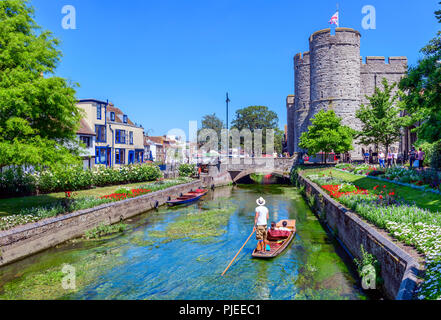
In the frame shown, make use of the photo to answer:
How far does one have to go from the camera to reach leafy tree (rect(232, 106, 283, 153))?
7562cm

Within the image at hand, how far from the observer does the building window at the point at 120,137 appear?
41.4 meters

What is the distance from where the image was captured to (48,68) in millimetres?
14180

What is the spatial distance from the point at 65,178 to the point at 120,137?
19998mm

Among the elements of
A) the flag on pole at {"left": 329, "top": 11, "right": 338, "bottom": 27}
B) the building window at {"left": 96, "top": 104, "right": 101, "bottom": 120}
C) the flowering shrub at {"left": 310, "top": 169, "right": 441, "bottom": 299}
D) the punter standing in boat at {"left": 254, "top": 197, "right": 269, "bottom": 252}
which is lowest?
the punter standing in boat at {"left": 254, "top": 197, "right": 269, "bottom": 252}

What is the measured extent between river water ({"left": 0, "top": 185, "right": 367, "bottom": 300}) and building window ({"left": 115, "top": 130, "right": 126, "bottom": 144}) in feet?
90.0

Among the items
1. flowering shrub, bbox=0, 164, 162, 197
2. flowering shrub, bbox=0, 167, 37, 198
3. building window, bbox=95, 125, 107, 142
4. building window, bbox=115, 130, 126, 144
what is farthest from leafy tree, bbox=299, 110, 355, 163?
flowering shrub, bbox=0, 167, 37, 198

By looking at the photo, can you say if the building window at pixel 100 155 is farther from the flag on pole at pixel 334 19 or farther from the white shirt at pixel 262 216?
the flag on pole at pixel 334 19

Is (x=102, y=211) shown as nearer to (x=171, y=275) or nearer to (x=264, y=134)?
(x=171, y=275)

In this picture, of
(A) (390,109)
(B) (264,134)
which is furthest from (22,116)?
(B) (264,134)

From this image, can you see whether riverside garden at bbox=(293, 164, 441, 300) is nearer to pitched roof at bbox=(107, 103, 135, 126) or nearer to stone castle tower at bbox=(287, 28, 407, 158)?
stone castle tower at bbox=(287, 28, 407, 158)

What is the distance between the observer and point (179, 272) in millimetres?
11328

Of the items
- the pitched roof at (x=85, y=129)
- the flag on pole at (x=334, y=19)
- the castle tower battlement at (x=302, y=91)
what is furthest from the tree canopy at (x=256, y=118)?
the pitched roof at (x=85, y=129)

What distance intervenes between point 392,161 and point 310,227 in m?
17.6
